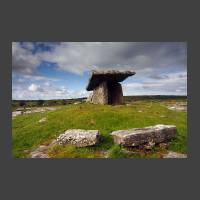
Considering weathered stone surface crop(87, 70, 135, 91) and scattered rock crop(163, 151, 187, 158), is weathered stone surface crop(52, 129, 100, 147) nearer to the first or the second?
scattered rock crop(163, 151, 187, 158)

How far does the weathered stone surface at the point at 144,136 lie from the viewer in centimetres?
1072

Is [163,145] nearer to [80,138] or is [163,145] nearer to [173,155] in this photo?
[173,155]

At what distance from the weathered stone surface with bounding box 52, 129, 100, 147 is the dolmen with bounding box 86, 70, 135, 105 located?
8550 millimetres

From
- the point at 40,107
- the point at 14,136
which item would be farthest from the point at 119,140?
the point at 40,107

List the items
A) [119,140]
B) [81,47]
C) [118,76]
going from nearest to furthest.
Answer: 1. [119,140]
2. [81,47]
3. [118,76]

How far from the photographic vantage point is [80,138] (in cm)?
1105

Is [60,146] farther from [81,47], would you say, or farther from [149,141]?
[81,47]

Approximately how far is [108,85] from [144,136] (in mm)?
11642

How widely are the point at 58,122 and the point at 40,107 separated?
28.8ft

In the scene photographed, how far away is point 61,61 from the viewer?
15.5m

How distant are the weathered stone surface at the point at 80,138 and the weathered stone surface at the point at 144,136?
1.04 meters

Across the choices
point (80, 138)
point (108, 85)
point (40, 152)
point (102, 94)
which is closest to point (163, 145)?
point (80, 138)

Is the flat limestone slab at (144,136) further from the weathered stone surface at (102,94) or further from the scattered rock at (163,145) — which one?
the weathered stone surface at (102,94)

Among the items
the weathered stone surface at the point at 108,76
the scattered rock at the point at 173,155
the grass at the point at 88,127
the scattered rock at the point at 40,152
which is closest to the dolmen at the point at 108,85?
the weathered stone surface at the point at 108,76
